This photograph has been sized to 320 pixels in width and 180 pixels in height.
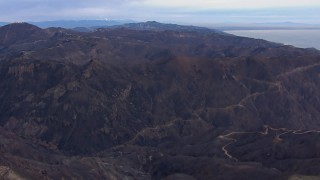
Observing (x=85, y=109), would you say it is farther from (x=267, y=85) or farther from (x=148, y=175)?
(x=267, y=85)

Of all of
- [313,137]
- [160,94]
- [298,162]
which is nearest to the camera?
[298,162]

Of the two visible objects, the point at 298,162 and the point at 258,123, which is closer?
the point at 298,162

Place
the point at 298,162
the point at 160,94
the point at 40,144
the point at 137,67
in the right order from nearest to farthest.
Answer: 1. the point at 298,162
2. the point at 40,144
3. the point at 160,94
4. the point at 137,67

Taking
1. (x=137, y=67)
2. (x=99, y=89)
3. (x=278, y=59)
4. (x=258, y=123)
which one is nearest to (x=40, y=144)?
(x=99, y=89)

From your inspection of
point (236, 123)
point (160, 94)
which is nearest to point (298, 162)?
point (236, 123)

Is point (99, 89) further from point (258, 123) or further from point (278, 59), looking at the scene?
point (278, 59)

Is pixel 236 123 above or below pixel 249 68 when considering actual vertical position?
below
